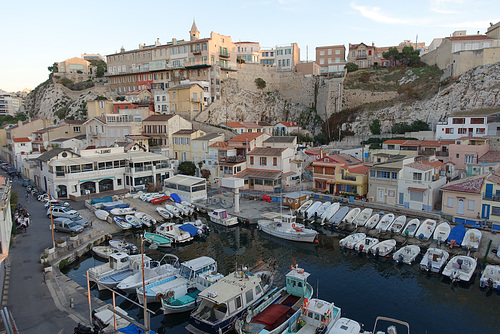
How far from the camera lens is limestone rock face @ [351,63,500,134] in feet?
164

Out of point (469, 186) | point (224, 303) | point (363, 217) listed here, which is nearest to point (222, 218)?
point (363, 217)

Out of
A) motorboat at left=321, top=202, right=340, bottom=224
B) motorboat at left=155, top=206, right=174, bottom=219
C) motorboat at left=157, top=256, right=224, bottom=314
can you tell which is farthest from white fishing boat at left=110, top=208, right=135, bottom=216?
motorboat at left=321, top=202, right=340, bottom=224

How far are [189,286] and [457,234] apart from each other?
63.5ft

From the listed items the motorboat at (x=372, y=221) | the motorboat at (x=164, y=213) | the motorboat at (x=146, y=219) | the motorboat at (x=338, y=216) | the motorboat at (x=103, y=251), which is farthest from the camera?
the motorboat at (x=164, y=213)

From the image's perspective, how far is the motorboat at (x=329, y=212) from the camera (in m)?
31.3

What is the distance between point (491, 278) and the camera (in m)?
19.9

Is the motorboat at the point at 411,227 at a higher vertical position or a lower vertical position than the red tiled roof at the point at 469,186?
lower

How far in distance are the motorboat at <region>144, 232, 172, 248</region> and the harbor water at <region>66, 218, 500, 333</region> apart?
Result: 61cm

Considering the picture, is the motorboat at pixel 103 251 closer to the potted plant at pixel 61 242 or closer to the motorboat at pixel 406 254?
the potted plant at pixel 61 242

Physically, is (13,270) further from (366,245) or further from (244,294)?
(366,245)

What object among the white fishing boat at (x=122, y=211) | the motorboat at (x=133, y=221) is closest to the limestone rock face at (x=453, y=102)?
the white fishing boat at (x=122, y=211)

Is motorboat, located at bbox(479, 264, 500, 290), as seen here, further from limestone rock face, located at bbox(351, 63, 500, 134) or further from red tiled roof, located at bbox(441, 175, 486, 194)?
limestone rock face, located at bbox(351, 63, 500, 134)

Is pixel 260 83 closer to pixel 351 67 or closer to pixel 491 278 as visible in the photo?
pixel 351 67

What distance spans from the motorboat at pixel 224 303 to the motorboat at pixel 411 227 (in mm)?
14871
